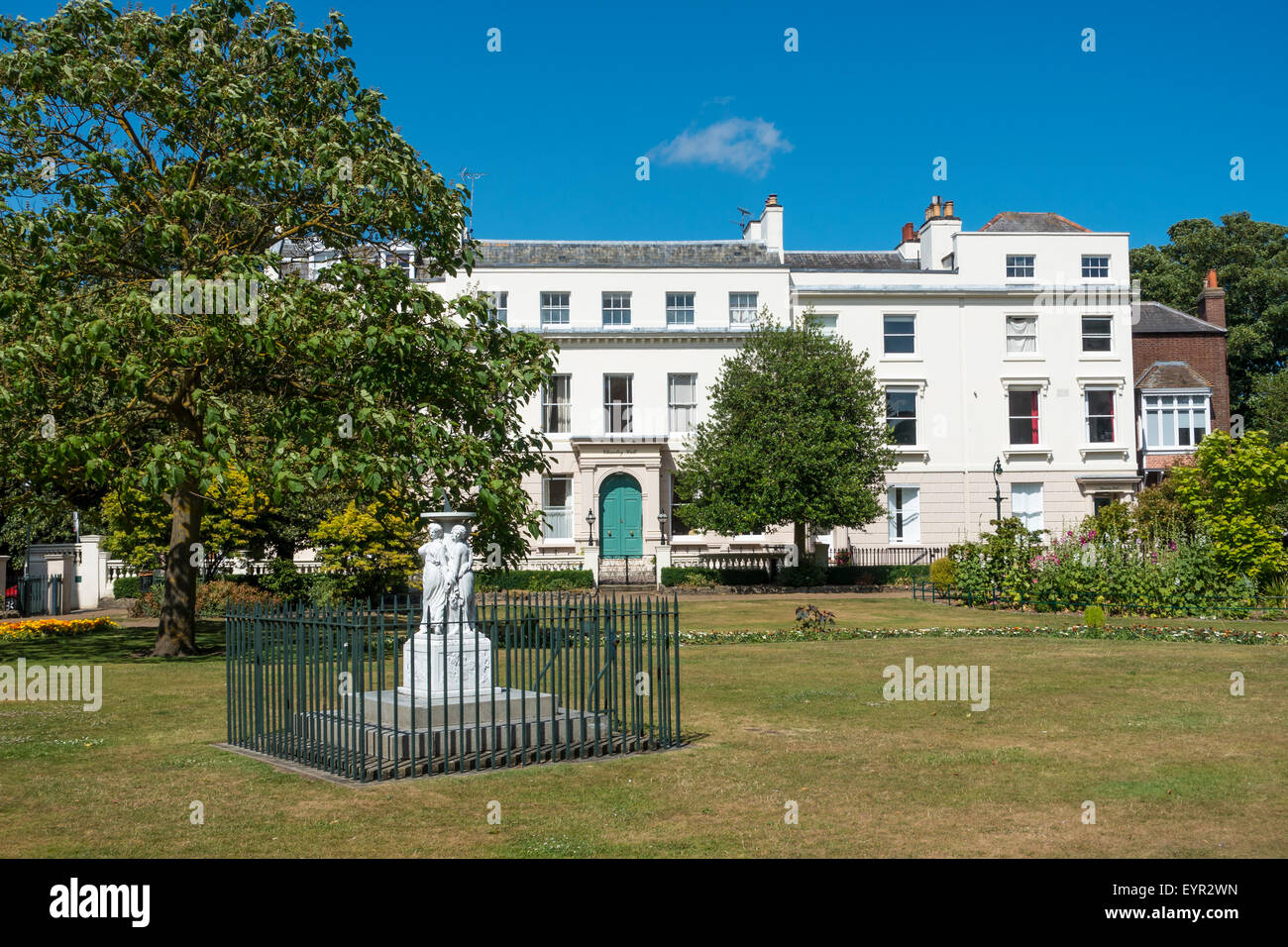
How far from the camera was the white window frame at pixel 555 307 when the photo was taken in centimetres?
4444

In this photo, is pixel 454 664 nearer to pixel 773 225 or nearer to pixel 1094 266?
pixel 773 225

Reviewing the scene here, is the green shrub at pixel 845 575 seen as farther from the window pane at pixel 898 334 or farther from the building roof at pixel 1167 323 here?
the building roof at pixel 1167 323

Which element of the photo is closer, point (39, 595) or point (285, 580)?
point (285, 580)

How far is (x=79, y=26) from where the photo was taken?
61.6 ft

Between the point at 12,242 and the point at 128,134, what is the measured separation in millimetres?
2776

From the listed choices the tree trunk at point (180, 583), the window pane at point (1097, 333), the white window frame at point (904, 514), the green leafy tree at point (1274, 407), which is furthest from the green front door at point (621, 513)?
the green leafy tree at point (1274, 407)

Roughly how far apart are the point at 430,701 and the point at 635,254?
37.7m

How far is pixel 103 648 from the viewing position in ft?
73.4

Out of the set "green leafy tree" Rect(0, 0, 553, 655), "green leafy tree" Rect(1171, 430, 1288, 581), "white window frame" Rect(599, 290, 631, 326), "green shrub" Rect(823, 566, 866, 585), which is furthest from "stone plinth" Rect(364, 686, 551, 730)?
"white window frame" Rect(599, 290, 631, 326)

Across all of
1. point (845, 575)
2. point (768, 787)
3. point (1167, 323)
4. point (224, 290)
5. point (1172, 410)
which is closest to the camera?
point (768, 787)

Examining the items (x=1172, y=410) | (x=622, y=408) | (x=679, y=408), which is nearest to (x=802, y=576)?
(x=679, y=408)

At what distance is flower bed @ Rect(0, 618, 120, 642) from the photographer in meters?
24.5

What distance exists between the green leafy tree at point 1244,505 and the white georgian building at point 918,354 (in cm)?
1536
